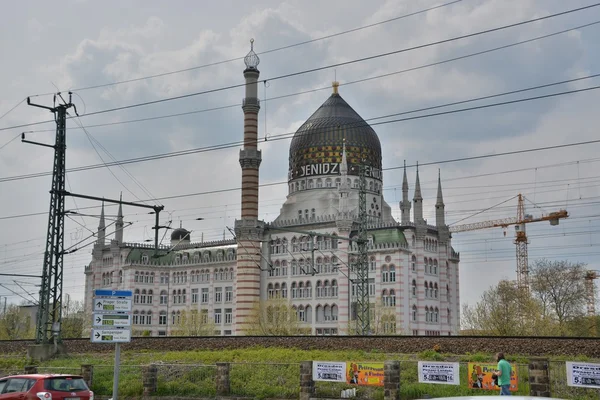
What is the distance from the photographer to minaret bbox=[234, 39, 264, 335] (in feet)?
263

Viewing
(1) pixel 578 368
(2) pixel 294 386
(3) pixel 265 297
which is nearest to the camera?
(1) pixel 578 368

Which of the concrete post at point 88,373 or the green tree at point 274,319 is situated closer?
the concrete post at point 88,373

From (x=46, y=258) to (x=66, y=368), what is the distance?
21.8 ft

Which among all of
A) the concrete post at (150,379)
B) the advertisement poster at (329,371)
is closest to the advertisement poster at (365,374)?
the advertisement poster at (329,371)

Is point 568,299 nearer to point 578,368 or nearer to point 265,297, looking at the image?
point 265,297

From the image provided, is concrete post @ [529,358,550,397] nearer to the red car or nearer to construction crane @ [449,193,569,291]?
the red car

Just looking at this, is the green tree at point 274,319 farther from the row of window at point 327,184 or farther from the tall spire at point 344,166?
the row of window at point 327,184

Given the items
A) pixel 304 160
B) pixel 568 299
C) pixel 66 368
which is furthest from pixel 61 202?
pixel 304 160

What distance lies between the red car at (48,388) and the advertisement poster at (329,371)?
8214 millimetres

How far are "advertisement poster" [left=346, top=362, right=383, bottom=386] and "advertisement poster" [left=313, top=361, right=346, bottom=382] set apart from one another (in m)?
0.21

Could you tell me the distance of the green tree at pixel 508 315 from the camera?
6238cm

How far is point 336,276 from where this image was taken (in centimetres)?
8206

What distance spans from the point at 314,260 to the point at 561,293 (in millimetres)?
25033

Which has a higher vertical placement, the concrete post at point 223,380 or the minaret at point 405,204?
the minaret at point 405,204
